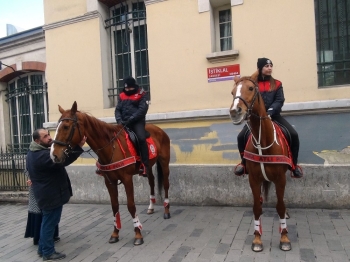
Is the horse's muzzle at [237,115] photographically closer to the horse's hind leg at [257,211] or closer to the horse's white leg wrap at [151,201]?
the horse's hind leg at [257,211]

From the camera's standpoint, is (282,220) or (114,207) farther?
(114,207)

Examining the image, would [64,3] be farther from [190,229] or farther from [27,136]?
[190,229]

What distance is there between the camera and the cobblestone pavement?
4215 millimetres

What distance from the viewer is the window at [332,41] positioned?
6.02 m

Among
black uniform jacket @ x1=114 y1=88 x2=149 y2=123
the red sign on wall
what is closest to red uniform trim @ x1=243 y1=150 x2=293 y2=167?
black uniform jacket @ x1=114 y1=88 x2=149 y2=123

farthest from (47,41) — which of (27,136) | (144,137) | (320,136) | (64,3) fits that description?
(320,136)

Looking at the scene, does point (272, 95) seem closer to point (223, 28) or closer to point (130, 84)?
point (130, 84)

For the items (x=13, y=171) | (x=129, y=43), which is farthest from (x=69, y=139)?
(x=13, y=171)

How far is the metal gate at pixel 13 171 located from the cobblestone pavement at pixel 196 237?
2603 millimetres

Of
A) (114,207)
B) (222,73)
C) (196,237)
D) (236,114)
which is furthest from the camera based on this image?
(222,73)

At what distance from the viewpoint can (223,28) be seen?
6875mm

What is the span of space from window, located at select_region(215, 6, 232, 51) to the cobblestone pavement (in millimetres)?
3520

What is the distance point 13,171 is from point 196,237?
6547mm

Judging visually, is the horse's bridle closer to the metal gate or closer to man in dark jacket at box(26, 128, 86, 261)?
man in dark jacket at box(26, 128, 86, 261)
